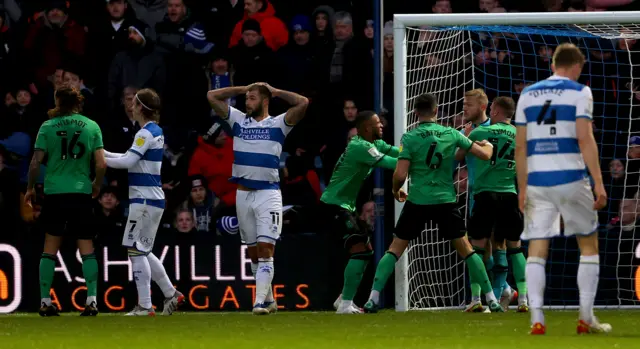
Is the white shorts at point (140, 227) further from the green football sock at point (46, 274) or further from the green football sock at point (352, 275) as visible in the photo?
the green football sock at point (352, 275)

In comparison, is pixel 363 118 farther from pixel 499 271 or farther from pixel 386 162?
pixel 499 271

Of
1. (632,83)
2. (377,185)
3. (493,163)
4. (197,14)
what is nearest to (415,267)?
(377,185)

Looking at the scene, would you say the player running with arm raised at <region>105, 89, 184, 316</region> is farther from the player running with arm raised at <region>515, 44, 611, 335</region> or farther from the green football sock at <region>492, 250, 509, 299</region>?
the player running with arm raised at <region>515, 44, 611, 335</region>

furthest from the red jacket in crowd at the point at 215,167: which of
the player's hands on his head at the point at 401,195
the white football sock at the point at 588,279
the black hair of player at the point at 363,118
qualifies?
the white football sock at the point at 588,279

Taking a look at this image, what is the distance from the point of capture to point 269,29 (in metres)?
14.8

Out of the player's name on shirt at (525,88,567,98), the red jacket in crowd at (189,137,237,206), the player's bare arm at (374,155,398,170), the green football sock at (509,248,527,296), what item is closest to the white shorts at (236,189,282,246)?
the player's bare arm at (374,155,398,170)

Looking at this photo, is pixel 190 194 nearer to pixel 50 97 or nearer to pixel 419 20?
pixel 50 97

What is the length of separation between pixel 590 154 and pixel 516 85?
21.4ft

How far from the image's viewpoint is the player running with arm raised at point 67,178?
1107 centimetres

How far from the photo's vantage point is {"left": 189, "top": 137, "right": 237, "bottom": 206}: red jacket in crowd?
542 inches

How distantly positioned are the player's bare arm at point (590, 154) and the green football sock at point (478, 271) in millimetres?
3452

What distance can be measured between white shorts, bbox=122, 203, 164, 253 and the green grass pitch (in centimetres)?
65

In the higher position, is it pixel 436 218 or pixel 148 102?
pixel 148 102

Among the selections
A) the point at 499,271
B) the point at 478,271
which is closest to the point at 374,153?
the point at 478,271
